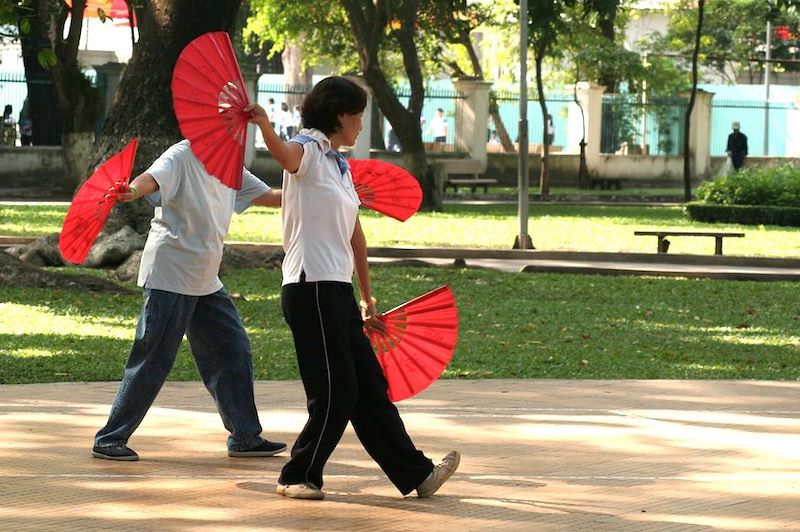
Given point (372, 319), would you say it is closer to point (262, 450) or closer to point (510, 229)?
point (262, 450)

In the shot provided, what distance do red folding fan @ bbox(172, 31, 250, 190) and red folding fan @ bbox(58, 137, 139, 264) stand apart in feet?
2.53

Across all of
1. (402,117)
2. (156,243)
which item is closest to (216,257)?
(156,243)

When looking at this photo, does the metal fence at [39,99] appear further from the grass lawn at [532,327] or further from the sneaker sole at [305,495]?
the sneaker sole at [305,495]

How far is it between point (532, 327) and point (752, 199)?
16613mm

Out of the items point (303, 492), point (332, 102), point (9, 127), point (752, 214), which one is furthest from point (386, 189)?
point (9, 127)

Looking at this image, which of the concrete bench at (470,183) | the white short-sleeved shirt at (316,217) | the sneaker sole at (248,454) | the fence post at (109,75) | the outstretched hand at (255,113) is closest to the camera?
the outstretched hand at (255,113)

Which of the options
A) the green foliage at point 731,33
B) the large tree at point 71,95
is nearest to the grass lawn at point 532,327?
the large tree at point 71,95

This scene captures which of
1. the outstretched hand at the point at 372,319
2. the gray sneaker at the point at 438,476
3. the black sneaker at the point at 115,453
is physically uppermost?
the outstretched hand at the point at 372,319

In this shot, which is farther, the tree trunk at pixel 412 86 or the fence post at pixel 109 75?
the fence post at pixel 109 75

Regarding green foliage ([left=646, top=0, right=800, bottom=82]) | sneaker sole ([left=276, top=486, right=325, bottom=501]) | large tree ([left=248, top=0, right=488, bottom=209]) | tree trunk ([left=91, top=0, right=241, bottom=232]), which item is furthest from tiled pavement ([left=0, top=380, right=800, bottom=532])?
green foliage ([left=646, top=0, right=800, bottom=82])

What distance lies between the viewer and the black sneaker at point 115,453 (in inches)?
287

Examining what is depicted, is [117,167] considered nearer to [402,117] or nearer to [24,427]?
[24,427]

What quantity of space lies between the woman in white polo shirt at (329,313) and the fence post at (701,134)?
39.1 m

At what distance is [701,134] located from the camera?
148 feet
